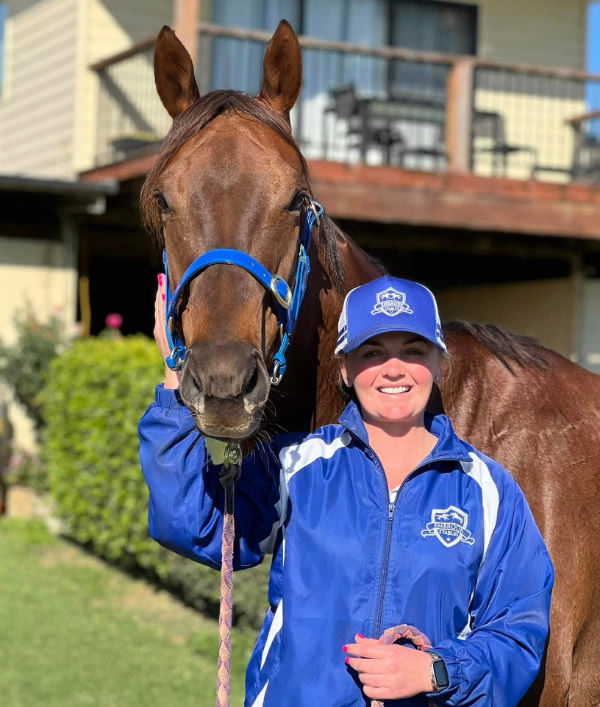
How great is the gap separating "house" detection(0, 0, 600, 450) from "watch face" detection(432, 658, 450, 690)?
26.5ft

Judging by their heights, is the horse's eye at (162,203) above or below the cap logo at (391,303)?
above

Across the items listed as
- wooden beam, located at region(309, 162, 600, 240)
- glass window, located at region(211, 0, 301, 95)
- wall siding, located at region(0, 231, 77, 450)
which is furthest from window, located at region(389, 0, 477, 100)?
wall siding, located at region(0, 231, 77, 450)

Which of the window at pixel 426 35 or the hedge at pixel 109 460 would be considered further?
the window at pixel 426 35

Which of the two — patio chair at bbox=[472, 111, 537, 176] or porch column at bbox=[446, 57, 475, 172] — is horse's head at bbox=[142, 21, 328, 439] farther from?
patio chair at bbox=[472, 111, 537, 176]

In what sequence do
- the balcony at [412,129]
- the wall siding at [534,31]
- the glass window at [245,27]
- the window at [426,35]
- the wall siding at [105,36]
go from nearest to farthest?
1. the balcony at [412,129]
2. the glass window at [245,27]
3. the wall siding at [105,36]
4. the window at [426,35]
5. the wall siding at [534,31]

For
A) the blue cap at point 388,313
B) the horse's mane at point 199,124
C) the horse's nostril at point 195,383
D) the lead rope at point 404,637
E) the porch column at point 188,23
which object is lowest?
the lead rope at point 404,637

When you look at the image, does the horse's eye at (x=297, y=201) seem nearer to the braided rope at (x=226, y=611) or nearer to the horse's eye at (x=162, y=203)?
the horse's eye at (x=162, y=203)

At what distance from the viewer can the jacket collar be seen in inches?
90.7

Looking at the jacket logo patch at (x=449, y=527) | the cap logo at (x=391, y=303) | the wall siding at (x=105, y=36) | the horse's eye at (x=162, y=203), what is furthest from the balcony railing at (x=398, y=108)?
the jacket logo patch at (x=449, y=527)

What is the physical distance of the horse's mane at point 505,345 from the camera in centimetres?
310

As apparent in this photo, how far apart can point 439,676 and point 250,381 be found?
2.34ft

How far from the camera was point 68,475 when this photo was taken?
8977mm

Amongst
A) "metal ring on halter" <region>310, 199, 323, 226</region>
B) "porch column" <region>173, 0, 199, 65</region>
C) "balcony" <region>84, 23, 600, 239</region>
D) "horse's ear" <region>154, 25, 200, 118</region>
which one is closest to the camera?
"metal ring on halter" <region>310, 199, 323, 226</region>

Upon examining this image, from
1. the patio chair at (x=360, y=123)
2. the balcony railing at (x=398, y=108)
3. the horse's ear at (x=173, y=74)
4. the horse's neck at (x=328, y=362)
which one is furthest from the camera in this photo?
the patio chair at (x=360, y=123)
